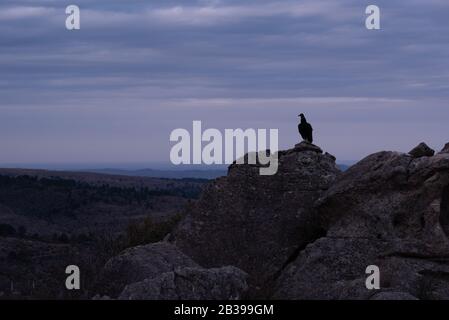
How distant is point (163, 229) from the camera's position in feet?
64.2

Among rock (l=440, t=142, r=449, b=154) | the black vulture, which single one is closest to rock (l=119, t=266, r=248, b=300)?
rock (l=440, t=142, r=449, b=154)

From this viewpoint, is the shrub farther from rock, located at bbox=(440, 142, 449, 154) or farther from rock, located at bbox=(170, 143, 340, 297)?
rock, located at bbox=(440, 142, 449, 154)

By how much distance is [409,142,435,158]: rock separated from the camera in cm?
1708

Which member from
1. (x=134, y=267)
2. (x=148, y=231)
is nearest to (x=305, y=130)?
(x=148, y=231)

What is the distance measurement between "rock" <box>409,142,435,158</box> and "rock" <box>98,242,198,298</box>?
484cm

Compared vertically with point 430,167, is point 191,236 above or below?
below

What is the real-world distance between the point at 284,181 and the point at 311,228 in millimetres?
1186

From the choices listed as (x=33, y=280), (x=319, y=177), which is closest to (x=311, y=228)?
(x=319, y=177)

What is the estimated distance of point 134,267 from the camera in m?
15.1

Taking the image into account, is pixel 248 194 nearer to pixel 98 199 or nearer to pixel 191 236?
pixel 191 236

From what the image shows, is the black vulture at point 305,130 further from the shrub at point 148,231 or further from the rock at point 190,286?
the rock at point 190,286

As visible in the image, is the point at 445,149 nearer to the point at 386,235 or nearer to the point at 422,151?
the point at 422,151

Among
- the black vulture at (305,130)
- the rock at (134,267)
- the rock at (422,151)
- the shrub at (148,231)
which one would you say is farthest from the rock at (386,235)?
the shrub at (148,231)

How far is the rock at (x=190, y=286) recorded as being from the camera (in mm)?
13430
